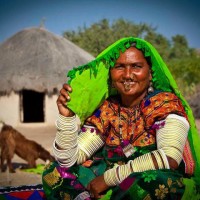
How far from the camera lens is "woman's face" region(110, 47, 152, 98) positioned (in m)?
2.59

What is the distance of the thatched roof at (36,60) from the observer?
49.8ft

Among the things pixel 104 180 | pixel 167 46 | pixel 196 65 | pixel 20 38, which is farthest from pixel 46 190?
pixel 167 46

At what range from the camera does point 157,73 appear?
8.89 feet

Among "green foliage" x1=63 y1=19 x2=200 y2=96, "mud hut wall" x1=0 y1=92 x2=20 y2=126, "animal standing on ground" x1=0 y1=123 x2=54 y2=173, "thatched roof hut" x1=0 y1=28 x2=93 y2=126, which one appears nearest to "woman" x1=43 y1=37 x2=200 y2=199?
"animal standing on ground" x1=0 y1=123 x2=54 y2=173

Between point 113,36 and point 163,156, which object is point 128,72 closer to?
point 163,156

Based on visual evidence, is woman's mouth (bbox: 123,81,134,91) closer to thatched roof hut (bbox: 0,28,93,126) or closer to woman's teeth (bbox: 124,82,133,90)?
woman's teeth (bbox: 124,82,133,90)

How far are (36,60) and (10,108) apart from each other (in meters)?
2.09

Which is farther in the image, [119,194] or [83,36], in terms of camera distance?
[83,36]

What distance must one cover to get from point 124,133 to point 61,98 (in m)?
0.48

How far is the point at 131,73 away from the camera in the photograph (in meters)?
2.58

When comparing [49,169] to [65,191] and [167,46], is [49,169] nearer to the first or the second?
[65,191]

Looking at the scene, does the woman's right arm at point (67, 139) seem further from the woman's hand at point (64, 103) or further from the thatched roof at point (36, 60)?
the thatched roof at point (36, 60)

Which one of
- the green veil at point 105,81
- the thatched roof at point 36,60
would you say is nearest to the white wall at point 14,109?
the thatched roof at point 36,60

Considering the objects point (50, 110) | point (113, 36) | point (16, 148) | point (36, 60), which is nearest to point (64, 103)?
point (16, 148)
